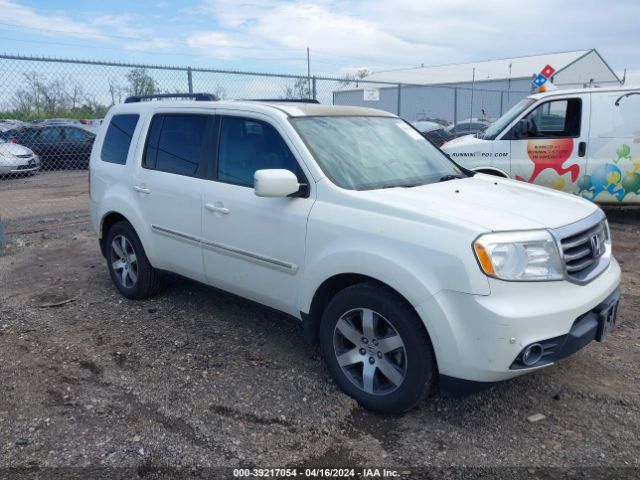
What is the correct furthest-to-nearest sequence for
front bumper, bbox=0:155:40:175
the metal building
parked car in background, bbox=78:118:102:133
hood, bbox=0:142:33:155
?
1. the metal building
2. parked car in background, bbox=78:118:102:133
3. hood, bbox=0:142:33:155
4. front bumper, bbox=0:155:40:175

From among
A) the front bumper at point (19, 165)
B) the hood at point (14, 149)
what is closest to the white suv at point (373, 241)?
the front bumper at point (19, 165)

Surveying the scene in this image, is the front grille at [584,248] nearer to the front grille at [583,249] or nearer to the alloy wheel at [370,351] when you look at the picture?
the front grille at [583,249]

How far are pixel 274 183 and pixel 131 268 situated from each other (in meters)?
2.39

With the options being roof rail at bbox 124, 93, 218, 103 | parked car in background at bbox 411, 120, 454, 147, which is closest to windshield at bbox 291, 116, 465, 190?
roof rail at bbox 124, 93, 218, 103

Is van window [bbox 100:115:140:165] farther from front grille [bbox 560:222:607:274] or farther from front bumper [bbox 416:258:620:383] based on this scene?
front grille [bbox 560:222:607:274]

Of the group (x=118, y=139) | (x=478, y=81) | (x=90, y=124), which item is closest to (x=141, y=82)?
(x=118, y=139)

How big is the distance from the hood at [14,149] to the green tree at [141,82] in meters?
5.84

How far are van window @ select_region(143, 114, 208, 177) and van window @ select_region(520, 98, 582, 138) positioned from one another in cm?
515

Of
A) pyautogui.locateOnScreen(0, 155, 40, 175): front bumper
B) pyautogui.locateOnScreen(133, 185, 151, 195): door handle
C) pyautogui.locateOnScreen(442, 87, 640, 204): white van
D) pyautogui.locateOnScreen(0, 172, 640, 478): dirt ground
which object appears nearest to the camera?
pyautogui.locateOnScreen(0, 172, 640, 478): dirt ground

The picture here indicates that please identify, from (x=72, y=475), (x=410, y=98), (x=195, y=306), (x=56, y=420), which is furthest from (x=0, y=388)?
(x=410, y=98)

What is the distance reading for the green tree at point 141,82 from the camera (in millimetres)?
10113

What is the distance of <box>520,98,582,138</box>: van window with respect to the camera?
7.53 meters

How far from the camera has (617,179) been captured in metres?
7.49

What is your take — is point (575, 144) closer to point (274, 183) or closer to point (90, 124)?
point (274, 183)
